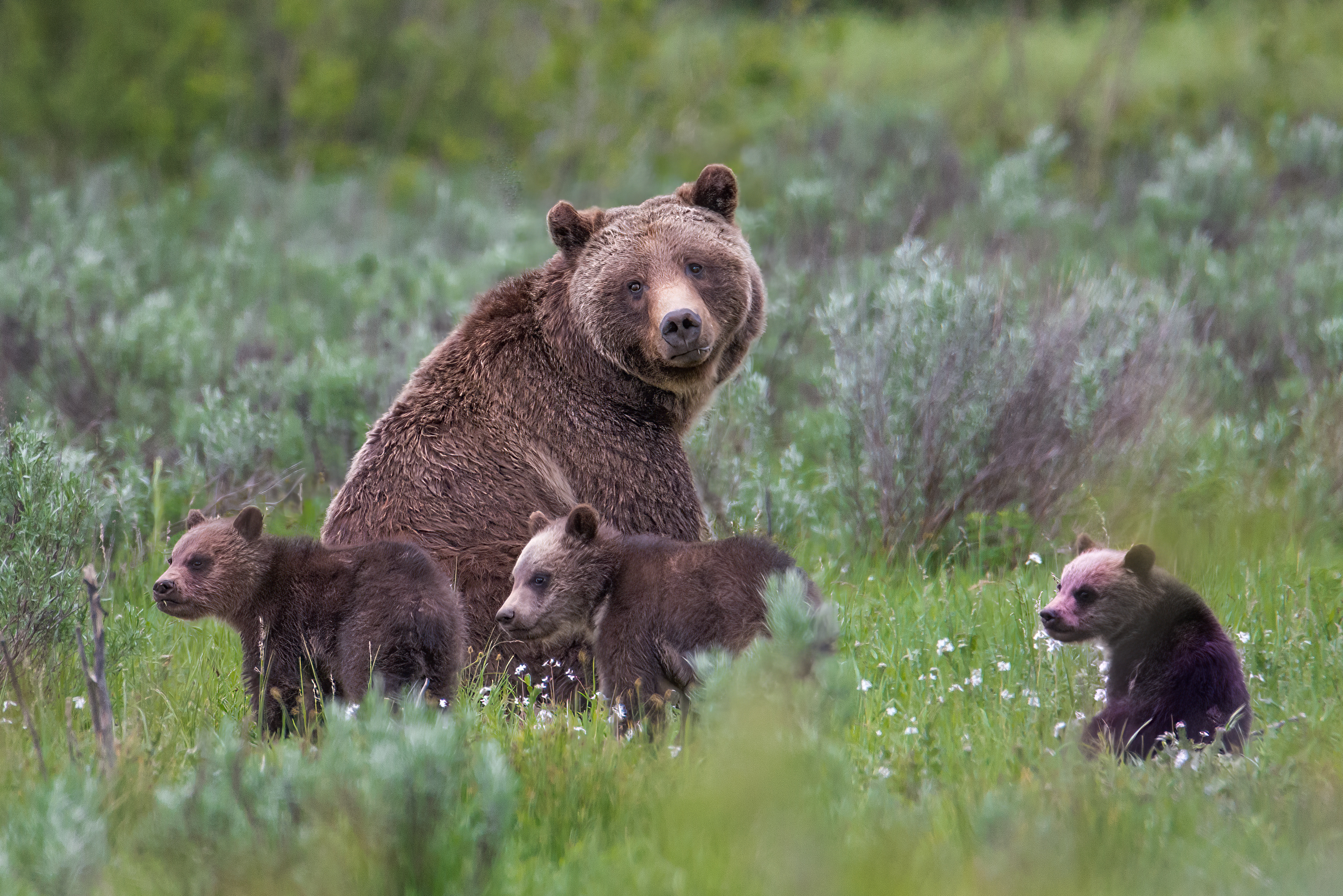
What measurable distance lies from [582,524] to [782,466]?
10.6 feet

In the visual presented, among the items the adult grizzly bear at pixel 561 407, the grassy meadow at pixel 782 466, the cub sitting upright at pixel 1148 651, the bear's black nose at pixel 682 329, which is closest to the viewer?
the grassy meadow at pixel 782 466

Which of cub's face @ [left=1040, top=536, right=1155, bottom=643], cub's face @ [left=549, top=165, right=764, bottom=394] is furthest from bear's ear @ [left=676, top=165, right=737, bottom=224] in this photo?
cub's face @ [left=1040, top=536, right=1155, bottom=643]

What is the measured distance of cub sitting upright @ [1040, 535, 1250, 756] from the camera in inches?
138

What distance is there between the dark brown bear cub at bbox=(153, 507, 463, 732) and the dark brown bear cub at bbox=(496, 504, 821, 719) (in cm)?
27

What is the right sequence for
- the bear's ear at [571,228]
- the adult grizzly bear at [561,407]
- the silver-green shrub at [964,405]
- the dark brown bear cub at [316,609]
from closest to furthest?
1. the dark brown bear cub at [316,609]
2. the adult grizzly bear at [561,407]
3. the bear's ear at [571,228]
4. the silver-green shrub at [964,405]

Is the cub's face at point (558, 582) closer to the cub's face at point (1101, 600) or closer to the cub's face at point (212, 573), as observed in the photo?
the cub's face at point (212, 573)

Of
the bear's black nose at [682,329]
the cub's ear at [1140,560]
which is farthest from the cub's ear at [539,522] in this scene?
the cub's ear at [1140,560]

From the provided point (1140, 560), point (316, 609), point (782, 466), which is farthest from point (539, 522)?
point (782, 466)

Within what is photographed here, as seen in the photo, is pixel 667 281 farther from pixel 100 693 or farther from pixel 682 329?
pixel 100 693

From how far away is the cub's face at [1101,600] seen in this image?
3.69 m

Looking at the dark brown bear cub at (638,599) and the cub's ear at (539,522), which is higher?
the cub's ear at (539,522)

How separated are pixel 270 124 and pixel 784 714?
2081 centimetres

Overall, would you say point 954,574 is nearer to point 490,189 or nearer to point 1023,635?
point 1023,635

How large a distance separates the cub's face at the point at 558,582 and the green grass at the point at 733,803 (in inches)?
11.2
